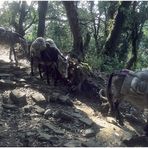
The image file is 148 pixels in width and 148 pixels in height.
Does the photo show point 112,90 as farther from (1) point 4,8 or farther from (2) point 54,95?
(1) point 4,8

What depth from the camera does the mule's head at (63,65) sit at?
11.1 meters

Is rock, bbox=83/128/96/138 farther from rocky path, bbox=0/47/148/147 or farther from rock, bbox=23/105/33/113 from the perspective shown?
rock, bbox=23/105/33/113

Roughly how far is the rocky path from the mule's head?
0.44m

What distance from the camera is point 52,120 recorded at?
8359 millimetres

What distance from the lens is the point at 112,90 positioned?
30.8 ft

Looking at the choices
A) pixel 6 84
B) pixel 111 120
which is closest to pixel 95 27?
pixel 6 84

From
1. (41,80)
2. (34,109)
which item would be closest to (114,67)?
(41,80)

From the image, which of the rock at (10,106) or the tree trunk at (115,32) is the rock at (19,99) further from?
the tree trunk at (115,32)

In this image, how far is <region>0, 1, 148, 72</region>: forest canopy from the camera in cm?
1487

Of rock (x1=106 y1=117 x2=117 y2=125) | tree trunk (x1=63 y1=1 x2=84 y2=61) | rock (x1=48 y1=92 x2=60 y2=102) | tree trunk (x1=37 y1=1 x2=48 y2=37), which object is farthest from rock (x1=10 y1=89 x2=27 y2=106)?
tree trunk (x1=37 y1=1 x2=48 y2=37)

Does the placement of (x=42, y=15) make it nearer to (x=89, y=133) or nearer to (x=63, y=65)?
(x=63, y=65)

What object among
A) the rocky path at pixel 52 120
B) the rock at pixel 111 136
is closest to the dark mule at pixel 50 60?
the rocky path at pixel 52 120

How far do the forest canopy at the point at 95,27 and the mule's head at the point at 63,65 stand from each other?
7.04 ft

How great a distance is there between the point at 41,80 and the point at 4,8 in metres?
13.3
